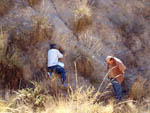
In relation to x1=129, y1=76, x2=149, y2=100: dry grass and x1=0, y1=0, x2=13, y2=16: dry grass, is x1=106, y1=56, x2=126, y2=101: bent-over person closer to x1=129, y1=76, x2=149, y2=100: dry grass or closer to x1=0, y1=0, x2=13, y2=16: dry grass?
x1=129, y1=76, x2=149, y2=100: dry grass

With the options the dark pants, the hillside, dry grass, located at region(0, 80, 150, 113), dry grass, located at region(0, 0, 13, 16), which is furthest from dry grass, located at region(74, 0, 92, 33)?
dry grass, located at region(0, 80, 150, 113)

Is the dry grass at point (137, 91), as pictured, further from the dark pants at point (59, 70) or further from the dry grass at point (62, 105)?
the dark pants at point (59, 70)

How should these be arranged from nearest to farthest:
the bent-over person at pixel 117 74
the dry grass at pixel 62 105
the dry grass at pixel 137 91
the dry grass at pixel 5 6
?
the dry grass at pixel 62 105 < the bent-over person at pixel 117 74 < the dry grass at pixel 137 91 < the dry grass at pixel 5 6

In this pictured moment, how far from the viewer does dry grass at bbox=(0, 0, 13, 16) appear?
8563 millimetres

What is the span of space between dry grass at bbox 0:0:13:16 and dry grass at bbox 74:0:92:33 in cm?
255

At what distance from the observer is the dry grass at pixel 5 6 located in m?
8.56

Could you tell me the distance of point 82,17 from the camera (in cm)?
927

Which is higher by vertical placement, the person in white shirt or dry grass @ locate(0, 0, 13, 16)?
dry grass @ locate(0, 0, 13, 16)

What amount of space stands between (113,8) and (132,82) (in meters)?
3.87

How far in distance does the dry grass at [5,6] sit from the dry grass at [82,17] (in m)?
2.55

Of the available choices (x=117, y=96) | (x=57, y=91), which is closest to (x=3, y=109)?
(x=57, y=91)

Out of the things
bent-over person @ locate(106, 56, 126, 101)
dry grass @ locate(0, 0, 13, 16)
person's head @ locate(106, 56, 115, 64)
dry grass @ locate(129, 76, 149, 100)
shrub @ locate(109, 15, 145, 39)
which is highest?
dry grass @ locate(0, 0, 13, 16)

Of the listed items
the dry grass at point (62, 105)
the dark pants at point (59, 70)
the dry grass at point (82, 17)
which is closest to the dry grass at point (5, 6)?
the dry grass at point (82, 17)

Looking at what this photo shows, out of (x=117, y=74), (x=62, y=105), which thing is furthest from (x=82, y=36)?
(x=62, y=105)
